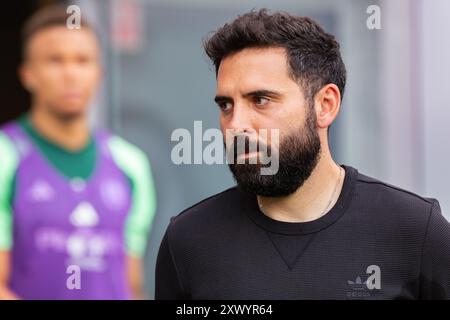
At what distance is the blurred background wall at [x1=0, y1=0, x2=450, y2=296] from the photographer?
219 inches

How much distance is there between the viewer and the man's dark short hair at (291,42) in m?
2.61

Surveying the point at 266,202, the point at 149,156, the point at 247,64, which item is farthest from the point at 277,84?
the point at 149,156

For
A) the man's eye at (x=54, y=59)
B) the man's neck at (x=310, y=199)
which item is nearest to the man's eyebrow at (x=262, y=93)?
the man's neck at (x=310, y=199)

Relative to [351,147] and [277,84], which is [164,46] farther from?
[277,84]

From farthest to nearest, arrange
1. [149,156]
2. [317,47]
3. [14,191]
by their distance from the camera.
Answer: [149,156] → [14,191] → [317,47]

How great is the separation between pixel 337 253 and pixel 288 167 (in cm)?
30

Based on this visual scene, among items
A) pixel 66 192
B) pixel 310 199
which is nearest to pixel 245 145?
pixel 310 199

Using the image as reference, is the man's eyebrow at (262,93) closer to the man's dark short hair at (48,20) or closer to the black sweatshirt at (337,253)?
the black sweatshirt at (337,253)

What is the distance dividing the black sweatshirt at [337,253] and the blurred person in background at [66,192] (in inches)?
62.2

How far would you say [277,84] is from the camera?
2.58 m

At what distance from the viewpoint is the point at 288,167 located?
2.60m

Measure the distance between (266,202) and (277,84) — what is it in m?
0.36

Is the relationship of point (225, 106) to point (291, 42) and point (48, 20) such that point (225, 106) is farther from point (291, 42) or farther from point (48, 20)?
point (48, 20)

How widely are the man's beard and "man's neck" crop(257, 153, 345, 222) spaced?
0.02 m
